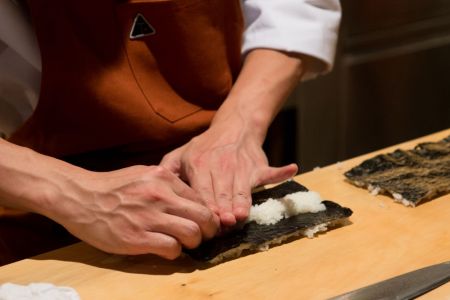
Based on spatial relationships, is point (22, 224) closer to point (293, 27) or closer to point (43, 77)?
point (43, 77)

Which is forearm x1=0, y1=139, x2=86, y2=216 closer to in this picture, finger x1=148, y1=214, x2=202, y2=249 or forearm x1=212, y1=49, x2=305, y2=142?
finger x1=148, y1=214, x2=202, y2=249

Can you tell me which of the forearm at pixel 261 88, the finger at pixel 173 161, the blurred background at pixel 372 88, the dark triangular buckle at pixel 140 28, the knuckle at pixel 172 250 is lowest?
the blurred background at pixel 372 88

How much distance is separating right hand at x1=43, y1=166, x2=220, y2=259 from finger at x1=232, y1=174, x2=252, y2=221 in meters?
0.04

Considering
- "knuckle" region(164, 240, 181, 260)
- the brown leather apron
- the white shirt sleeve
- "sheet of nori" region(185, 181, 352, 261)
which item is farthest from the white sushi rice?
the white shirt sleeve

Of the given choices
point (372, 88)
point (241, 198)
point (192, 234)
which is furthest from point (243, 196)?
point (372, 88)

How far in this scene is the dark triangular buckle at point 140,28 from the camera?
104 centimetres

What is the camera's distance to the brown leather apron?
3.31 ft

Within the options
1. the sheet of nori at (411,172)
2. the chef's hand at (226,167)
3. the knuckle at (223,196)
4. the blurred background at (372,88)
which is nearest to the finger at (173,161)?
the chef's hand at (226,167)

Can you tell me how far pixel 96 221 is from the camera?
2.87 ft

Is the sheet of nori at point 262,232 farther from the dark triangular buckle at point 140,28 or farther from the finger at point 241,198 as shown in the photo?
the dark triangular buckle at point 140,28

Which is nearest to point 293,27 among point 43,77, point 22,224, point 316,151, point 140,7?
point 140,7

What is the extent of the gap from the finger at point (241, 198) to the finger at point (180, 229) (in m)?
0.07

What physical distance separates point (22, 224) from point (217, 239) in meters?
0.36

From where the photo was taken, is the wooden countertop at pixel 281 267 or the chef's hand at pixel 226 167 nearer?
the wooden countertop at pixel 281 267
